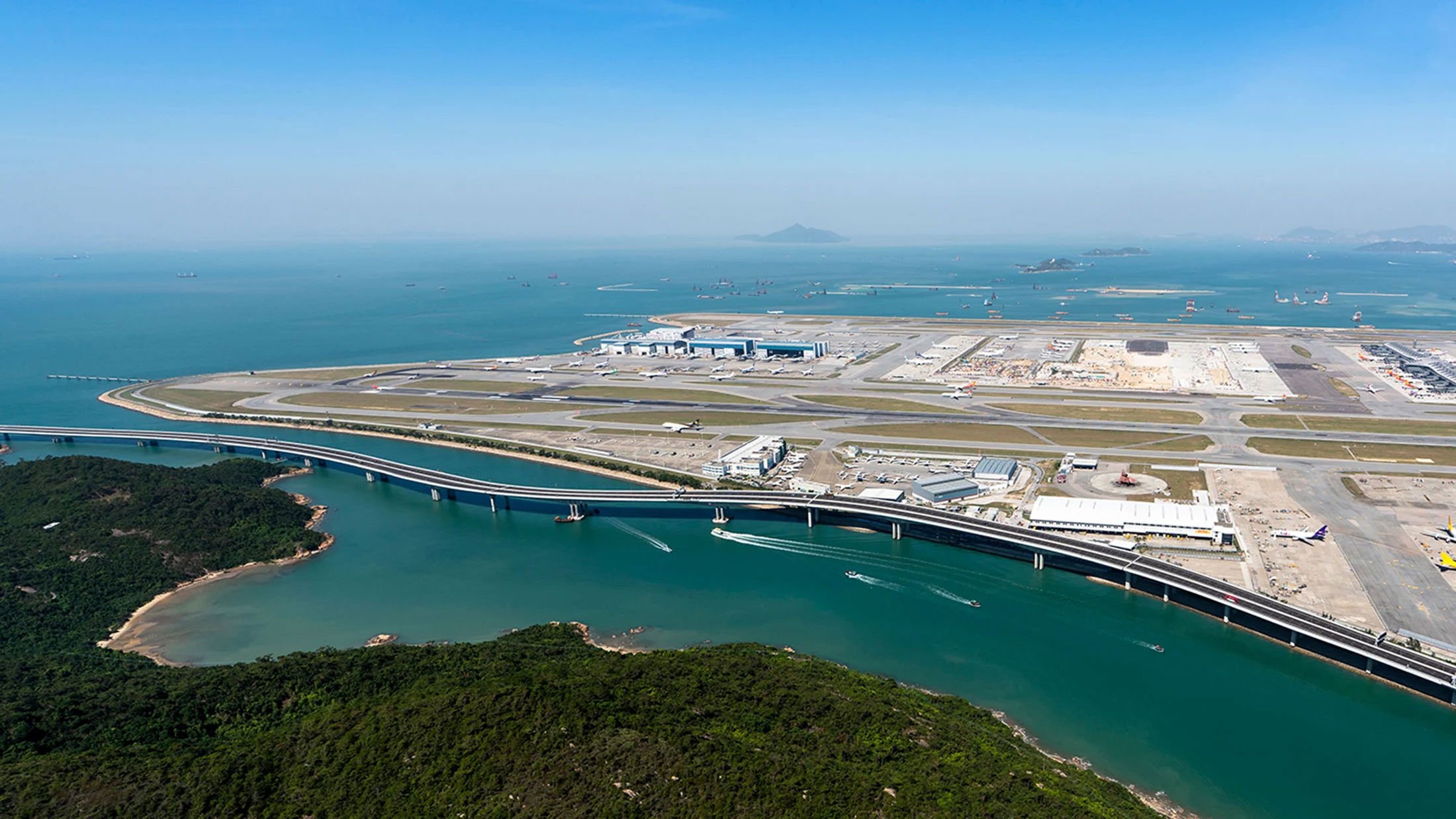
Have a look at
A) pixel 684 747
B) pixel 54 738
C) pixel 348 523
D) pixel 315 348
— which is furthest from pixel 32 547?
pixel 315 348

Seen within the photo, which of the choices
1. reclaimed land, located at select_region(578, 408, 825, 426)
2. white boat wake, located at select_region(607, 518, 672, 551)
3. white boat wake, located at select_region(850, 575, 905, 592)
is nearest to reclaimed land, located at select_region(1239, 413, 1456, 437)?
reclaimed land, located at select_region(578, 408, 825, 426)

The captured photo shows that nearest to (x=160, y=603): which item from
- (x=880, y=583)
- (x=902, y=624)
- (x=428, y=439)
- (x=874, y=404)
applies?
(x=428, y=439)

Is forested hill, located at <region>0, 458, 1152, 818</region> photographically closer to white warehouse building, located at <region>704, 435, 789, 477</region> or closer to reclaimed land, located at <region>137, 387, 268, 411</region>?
white warehouse building, located at <region>704, 435, 789, 477</region>

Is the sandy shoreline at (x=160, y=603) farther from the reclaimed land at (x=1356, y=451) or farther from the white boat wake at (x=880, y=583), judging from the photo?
the reclaimed land at (x=1356, y=451)

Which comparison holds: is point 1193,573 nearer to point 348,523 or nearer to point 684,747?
point 684,747

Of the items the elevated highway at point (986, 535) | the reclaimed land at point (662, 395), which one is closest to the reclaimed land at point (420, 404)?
the reclaimed land at point (662, 395)

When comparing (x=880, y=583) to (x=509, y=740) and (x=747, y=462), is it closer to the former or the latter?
(x=747, y=462)
